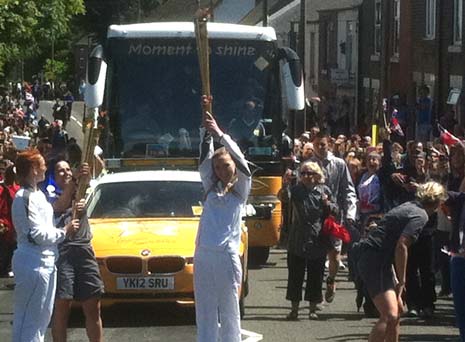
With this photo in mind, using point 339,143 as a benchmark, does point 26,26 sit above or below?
above

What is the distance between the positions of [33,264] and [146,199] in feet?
18.4

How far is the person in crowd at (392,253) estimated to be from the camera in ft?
36.4

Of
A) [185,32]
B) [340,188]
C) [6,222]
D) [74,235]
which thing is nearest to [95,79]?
[185,32]

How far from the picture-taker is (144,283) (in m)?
13.8

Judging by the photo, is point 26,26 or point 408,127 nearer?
point 26,26

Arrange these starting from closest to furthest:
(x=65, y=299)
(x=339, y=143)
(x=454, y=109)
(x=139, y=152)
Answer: (x=65, y=299) → (x=139, y=152) → (x=339, y=143) → (x=454, y=109)

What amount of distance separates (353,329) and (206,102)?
435cm

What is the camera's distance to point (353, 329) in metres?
14.0

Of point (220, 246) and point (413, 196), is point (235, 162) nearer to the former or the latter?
point (220, 246)

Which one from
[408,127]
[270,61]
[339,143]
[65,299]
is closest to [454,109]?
[408,127]

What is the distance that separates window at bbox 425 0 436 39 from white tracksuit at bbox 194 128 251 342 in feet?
97.5

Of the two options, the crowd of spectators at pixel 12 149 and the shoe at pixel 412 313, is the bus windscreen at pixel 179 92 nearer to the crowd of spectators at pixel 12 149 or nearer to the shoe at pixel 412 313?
the crowd of spectators at pixel 12 149

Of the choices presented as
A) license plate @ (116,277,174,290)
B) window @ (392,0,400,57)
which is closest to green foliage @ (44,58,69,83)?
window @ (392,0,400,57)

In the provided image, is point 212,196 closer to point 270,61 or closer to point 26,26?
point 270,61
